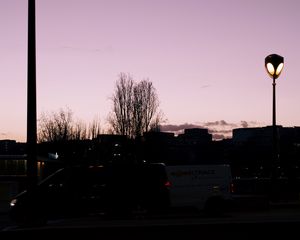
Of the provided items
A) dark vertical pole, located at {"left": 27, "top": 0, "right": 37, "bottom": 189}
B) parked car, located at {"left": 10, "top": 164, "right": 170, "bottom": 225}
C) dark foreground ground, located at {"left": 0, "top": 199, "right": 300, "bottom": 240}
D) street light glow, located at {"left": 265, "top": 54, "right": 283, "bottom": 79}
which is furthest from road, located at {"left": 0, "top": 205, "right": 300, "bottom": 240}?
street light glow, located at {"left": 265, "top": 54, "right": 283, "bottom": 79}

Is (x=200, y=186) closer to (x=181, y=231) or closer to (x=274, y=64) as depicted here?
(x=274, y=64)

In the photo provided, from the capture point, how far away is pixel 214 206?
905 inches

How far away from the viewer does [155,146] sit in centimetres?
6562

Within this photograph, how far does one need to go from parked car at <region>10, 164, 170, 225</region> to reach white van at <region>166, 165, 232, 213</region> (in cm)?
36

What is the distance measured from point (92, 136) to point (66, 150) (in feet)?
20.6

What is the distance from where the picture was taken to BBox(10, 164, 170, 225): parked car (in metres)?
22.8

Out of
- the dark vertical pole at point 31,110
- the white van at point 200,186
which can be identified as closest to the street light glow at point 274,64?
the white van at point 200,186

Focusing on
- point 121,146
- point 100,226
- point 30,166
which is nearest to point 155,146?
point 121,146

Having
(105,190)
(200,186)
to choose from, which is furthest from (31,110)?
(200,186)

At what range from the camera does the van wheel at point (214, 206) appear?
Answer: 22.9 metres

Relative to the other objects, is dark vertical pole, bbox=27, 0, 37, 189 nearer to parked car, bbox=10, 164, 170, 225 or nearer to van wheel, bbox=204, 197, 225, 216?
parked car, bbox=10, 164, 170, 225

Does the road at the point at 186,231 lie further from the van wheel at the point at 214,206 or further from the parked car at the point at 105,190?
the van wheel at the point at 214,206

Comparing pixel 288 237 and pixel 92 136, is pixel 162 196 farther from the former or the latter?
pixel 92 136

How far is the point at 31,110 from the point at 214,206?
12292 mm
